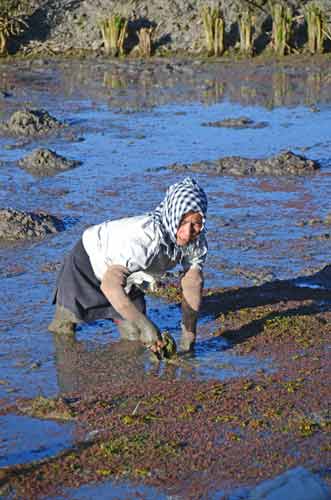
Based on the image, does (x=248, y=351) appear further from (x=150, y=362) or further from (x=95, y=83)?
(x=95, y=83)

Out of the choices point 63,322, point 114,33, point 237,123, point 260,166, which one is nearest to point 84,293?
point 63,322

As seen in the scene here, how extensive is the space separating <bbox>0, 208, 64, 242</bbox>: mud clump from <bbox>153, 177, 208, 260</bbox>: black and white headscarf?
109 inches

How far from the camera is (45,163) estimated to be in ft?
35.1

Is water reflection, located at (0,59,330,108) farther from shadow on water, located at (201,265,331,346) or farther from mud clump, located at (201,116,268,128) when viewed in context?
shadow on water, located at (201,265,331,346)

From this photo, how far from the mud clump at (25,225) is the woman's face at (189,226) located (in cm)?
295

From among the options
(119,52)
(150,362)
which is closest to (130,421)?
(150,362)

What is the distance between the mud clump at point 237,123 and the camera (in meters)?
12.8

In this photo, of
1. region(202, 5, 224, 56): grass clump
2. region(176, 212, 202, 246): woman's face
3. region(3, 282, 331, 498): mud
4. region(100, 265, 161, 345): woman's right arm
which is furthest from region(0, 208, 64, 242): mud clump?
region(202, 5, 224, 56): grass clump

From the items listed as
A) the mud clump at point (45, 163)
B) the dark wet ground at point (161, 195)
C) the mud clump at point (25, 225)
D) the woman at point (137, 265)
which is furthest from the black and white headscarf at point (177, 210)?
the mud clump at point (45, 163)

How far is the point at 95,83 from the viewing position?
16516 mm

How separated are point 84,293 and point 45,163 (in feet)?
16.0

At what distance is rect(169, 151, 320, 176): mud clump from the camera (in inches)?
408

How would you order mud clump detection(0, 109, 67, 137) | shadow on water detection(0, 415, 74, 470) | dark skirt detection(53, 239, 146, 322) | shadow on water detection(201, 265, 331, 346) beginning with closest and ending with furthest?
shadow on water detection(0, 415, 74, 470) → dark skirt detection(53, 239, 146, 322) → shadow on water detection(201, 265, 331, 346) → mud clump detection(0, 109, 67, 137)

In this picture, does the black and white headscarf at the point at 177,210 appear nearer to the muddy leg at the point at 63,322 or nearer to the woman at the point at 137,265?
the woman at the point at 137,265
